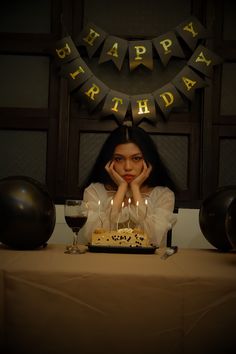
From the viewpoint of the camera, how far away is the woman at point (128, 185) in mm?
2037

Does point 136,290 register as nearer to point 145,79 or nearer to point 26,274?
point 26,274

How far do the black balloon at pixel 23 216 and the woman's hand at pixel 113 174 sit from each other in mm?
935

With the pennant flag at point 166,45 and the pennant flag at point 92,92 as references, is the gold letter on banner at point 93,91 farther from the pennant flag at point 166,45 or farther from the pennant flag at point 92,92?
the pennant flag at point 166,45

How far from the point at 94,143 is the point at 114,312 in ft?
6.86

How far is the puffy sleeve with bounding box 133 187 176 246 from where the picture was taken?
1924mm

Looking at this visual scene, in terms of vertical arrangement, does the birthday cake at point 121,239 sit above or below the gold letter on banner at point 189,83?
below

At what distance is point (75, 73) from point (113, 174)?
3.08 feet

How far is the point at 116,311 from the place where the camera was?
2.96 ft

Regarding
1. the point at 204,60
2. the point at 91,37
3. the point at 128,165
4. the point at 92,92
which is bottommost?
the point at 128,165

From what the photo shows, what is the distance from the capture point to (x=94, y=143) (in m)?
2.91

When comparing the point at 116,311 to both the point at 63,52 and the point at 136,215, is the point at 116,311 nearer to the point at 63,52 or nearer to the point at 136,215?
the point at 136,215

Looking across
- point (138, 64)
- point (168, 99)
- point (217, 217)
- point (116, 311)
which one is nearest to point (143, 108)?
point (168, 99)

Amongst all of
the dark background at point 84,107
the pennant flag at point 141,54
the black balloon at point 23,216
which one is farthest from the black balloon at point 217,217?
the pennant flag at point 141,54

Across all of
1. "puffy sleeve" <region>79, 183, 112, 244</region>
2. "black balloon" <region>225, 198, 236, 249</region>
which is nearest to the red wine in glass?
"black balloon" <region>225, 198, 236, 249</region>
